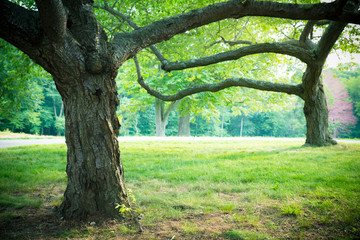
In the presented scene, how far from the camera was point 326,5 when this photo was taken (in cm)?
431

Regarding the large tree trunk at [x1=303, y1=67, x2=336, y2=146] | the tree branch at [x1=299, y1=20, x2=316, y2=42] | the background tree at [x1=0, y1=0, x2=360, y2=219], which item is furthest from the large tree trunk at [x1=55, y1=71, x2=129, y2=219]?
the large tree trunk at [x1=303, y1=67, x2=336, y2=146]

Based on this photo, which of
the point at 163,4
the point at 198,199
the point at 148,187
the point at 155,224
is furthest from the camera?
the point at 163,4

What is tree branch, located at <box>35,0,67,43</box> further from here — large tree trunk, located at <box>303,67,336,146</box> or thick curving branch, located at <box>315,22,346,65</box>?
Answer: large tree trunk, located at <box>303,67,336,146</box>

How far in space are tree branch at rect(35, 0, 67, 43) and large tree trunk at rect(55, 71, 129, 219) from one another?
26.0 inches

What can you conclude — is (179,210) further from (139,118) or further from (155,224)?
(139,118)

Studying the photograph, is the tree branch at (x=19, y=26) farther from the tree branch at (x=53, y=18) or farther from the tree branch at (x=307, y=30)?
the tree branch at (x=307, y=30)

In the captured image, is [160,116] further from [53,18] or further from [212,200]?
[53,18]

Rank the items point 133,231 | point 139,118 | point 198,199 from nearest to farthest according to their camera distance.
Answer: point 133,231 < point 198,199 < point 139,118

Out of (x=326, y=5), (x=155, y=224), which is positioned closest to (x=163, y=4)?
(x=326, y=5)

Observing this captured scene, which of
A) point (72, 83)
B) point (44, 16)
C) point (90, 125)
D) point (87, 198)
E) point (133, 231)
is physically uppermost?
point (44, 16)

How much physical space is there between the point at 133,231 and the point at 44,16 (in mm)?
2904

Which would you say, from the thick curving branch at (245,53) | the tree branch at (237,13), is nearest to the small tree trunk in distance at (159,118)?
the thick curving branch at (245,53)

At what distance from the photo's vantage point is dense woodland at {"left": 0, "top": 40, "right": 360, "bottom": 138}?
34.7 feet

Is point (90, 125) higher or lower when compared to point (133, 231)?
higher
